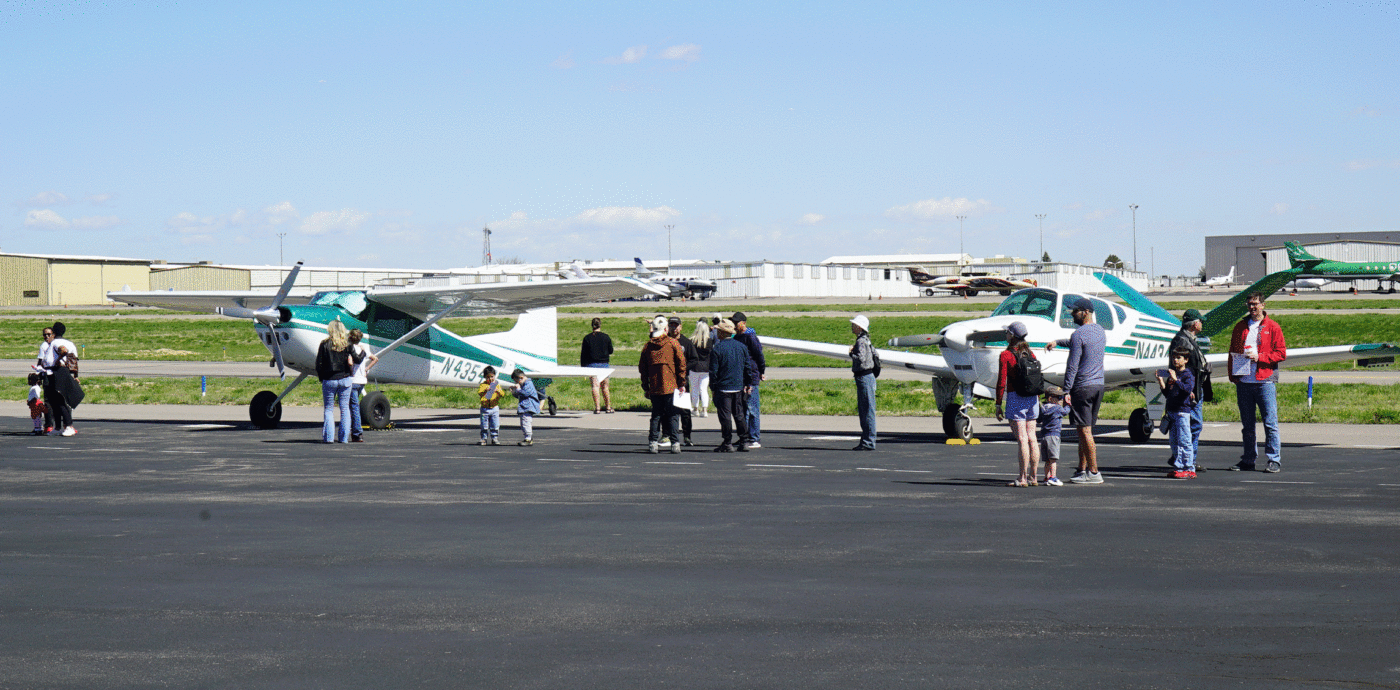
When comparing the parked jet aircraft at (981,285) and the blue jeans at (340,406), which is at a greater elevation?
the parked jet aircraft at (981,285)

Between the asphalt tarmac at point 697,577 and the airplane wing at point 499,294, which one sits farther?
the airplane wing at point 499,294

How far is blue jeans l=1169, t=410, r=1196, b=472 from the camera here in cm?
1259

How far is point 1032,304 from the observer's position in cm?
1738

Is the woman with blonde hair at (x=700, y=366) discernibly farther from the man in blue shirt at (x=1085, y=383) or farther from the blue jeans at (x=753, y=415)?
the man in blue shirt at (x=1085, y=383)

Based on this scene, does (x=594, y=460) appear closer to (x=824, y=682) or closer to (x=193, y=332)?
(x=824, y=682)

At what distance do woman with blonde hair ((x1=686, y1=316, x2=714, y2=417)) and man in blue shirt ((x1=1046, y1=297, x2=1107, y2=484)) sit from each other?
18.4 feet

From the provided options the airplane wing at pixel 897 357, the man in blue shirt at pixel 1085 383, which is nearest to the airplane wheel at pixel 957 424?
the airplane wing at pixel 897 357

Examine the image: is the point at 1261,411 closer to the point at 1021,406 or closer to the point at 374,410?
the point at 1021,406

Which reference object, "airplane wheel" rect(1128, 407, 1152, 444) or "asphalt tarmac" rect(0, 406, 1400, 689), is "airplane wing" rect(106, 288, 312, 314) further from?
"airplane wheel" rect(1128, 407, 1152, 444)

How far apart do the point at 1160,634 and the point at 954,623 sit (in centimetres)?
98

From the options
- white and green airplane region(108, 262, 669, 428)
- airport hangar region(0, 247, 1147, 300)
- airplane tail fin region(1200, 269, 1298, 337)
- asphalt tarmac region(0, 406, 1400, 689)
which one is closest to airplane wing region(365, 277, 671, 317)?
white and green airplane region(108, 262, 669, 428)

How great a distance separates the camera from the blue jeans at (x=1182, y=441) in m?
12.6

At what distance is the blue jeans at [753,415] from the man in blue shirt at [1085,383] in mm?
5071

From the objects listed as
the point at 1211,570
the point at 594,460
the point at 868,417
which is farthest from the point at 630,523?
the point at 868,417
